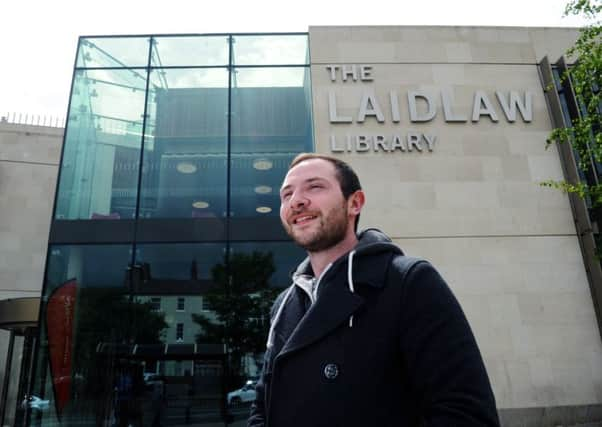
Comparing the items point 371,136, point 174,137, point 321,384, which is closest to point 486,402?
point 321,384

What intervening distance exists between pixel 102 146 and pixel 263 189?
4530 mm

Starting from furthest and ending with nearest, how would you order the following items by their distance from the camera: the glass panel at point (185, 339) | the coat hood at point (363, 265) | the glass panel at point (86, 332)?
the glass panel at point (86, 332) → the glass panel at point (185, 339) → the coat hood at point (363, 265)

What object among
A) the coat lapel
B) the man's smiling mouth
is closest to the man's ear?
the man's smiling mouth

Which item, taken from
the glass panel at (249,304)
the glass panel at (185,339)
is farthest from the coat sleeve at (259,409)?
the glass panel at (185,339)

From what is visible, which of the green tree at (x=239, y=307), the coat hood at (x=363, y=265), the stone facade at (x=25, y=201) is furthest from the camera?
the stone facade at (x=25, y=201)

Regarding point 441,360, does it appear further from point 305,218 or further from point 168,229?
point 168,229

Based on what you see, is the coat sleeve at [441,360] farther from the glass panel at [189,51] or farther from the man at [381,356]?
the glass panel at [189,51]

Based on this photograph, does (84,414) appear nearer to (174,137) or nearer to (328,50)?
(174,137)

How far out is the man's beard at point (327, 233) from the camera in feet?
5.88

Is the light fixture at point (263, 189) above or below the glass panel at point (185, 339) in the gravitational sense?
above

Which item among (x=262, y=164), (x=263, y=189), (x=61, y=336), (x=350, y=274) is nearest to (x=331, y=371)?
(x=350, y=274)

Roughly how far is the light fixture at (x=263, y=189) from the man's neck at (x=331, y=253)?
900 cm

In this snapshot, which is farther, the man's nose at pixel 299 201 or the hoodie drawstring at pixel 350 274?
the man's nose at pixel 299 201

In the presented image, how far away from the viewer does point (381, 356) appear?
4.66ft
